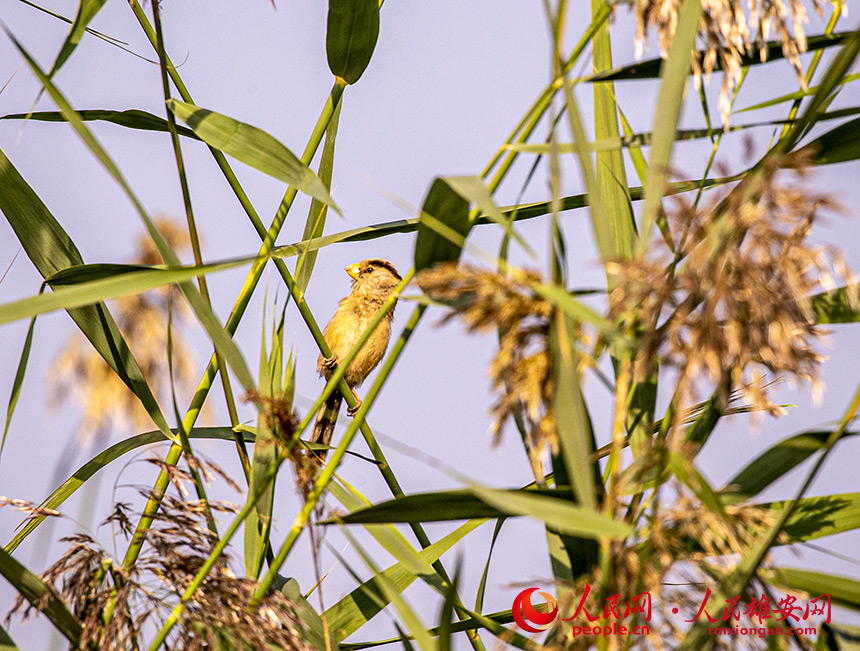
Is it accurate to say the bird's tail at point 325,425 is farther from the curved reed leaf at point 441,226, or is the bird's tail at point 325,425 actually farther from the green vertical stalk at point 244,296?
the curved reed leaf at point 441,226

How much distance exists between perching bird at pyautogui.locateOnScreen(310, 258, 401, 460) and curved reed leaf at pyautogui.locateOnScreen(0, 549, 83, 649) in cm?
249

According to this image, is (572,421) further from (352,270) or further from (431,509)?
(352,270)

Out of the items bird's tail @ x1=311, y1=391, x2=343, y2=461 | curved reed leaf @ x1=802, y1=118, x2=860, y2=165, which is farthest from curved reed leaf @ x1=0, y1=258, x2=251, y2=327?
bird's tail @ x1=311, y1=391, x2=343, y2=461

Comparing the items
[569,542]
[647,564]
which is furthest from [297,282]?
[647,564]

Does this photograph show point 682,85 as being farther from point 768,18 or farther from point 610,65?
point 610,65

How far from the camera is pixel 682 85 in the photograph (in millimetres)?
820

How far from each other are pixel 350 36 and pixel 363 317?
2378 millimetres

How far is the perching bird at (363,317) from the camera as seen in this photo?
360 centimetres

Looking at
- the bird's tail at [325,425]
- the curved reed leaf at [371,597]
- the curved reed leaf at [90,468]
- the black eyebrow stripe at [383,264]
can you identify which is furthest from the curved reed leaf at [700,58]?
the black eyebrow stripe at [383,264]

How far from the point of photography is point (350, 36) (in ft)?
4.32

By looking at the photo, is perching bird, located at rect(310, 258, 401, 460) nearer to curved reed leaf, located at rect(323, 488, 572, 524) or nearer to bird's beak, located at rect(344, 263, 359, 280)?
bird's beak, located at rect(344, 263, 359, 280)

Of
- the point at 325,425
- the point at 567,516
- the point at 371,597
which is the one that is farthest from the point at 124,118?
the point at 325,425

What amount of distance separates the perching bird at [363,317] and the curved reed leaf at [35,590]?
2494 mm

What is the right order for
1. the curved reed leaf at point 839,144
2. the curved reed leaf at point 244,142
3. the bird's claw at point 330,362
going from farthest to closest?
1. the bird's claw at point 330,362
2. the curved reed leaf at point 244,142
3. the curved reed leaf at point 839,144
